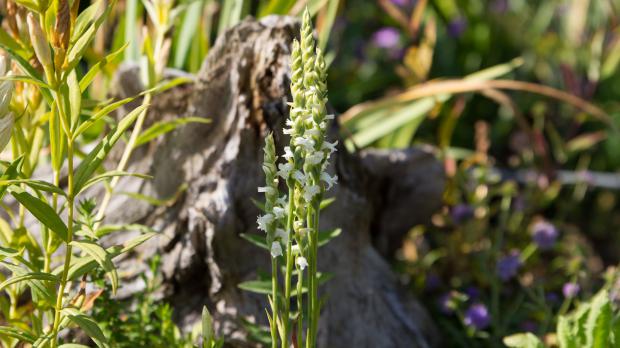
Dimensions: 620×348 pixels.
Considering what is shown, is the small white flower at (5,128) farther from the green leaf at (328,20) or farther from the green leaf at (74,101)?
the green leaf at (328,20)

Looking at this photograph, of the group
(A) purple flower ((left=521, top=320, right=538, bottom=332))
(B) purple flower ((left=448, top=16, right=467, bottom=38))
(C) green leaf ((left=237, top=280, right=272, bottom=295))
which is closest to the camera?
(C) green leaf ((left=237, top=280, right=272, bottom=295))

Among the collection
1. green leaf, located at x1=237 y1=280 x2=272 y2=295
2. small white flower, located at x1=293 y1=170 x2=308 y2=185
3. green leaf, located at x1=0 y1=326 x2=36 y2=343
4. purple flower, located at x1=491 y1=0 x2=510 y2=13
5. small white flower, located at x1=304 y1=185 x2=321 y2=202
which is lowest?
green leaf, located at x1=0 y1=326 x2=36 y2=343

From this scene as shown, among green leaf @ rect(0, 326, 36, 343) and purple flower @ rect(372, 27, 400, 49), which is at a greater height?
purple flower @ rect(372, 27, 400, 49)

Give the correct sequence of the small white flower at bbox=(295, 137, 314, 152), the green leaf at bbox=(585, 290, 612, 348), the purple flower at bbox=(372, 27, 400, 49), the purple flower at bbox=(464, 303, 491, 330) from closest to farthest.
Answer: the small white flower at bbox=(295, 137, 314, 152) < the green leaf at bbox=(585, 290, 612, 348) < the purple flower at bbox=(464, 303, 491, 330) < the purple flower at bbox=(372, 27, 400, 49)

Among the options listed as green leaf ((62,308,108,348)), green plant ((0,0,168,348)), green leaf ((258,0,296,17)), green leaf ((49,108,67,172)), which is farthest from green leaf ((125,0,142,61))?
green leaf ((62,308,108,348))

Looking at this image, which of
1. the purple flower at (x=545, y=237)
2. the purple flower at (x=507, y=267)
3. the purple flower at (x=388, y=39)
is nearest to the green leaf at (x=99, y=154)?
the purple flower at (x=507, y=267)

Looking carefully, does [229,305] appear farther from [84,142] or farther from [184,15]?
[184,15]

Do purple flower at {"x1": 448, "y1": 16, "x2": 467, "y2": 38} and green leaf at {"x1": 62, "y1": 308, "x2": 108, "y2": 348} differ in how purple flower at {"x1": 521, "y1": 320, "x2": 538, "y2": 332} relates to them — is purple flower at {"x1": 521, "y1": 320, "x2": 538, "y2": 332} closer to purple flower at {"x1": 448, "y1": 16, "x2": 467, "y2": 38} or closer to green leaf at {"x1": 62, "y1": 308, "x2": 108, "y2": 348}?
green leaf at {"x1": 62, "y1": 308, "x2": 108, "y2": 348}
